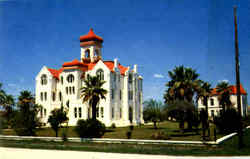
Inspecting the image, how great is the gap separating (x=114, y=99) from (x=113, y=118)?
11.7 ft

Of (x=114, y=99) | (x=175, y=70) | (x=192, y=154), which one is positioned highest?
(x=175, y=70)

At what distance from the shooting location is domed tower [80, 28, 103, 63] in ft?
189

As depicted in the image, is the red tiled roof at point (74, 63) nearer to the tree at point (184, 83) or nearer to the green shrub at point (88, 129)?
the tree at point (184, 83)

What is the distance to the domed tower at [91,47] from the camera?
57625mm

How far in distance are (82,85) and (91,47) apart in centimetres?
1013

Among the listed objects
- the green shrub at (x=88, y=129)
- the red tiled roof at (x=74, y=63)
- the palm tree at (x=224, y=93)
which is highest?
the red tiled roof at (x=74, y=63)

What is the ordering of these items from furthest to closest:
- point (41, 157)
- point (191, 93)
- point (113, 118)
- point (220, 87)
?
point (220, 87) → point (113, 118) → point (191, 93) → point (41, 157)

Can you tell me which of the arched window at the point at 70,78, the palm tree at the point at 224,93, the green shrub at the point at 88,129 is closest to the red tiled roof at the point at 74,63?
the arched window at the point at 70,78

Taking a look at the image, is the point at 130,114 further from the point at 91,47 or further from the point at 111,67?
the point at 91,47

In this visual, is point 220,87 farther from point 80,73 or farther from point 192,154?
point 192,154

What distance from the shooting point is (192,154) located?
14.8 meters

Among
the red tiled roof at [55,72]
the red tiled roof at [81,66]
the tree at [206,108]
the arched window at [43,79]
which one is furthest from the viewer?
the arched window at [43,79]

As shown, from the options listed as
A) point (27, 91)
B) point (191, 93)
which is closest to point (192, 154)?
point (191, 93)

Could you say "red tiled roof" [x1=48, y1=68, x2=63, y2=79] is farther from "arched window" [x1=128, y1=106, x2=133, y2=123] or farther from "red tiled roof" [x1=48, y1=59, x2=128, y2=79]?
"arched window" [x1=128, y1=106, x2=133, y2=123]
